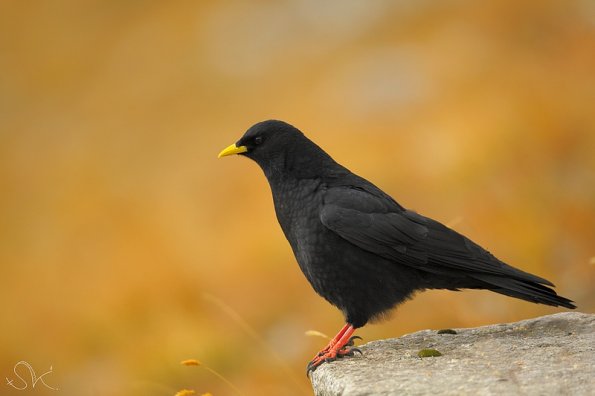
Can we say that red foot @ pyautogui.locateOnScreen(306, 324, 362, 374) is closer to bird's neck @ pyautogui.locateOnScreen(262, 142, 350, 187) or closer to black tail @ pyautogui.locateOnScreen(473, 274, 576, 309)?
black tail @ pyautogui.locateOnScreen(473, 274, 576, 309)

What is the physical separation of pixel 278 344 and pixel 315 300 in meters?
0.70

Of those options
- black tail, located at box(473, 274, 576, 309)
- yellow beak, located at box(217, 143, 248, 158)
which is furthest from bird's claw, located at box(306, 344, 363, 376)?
yellow beak, located at box(217, 143, 248, 158)

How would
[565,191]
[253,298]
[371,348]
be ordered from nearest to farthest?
[371,348]
[565,191]
[253,298]

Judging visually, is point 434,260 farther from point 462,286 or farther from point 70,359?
point 70,359

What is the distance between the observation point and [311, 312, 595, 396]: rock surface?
4051 millimetres

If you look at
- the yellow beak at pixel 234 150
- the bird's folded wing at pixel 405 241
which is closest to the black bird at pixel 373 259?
the bird's folded wing at pixel 405 241

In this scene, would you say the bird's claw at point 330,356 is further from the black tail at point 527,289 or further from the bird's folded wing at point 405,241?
the black tail at point 527,289

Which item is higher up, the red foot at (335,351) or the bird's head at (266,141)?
the bird's head at (266,141)

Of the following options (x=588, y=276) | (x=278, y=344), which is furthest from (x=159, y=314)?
(x=588, y=276)

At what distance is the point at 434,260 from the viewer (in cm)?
539

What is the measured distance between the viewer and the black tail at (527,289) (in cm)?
520

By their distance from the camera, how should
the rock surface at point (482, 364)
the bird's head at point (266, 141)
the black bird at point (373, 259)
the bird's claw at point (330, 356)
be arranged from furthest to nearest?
the bird's head at point (266, 141) → the black bird at point (373, 259) → the bird's claw at point (330, 356) → the rock surface at point (482, 364)

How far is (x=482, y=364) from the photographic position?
14.8ft

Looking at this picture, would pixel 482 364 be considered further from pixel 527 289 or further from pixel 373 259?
pixel 373 259
